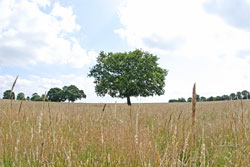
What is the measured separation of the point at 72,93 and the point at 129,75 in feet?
148

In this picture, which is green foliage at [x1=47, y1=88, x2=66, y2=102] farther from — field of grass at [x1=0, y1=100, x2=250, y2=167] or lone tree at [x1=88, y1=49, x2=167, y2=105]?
field of grass at [x1=0, y1=100, x2=250, y2=167]

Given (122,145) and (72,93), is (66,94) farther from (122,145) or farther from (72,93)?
(122,145)

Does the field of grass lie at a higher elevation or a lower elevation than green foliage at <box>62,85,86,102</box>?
lower

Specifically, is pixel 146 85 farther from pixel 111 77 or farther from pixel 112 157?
pixel 112 157

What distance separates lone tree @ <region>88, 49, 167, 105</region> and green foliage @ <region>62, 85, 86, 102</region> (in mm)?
40266

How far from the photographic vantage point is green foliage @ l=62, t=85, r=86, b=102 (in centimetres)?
7069

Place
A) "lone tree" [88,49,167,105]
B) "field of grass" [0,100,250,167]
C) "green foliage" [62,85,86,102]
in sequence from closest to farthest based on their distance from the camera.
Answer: "field of grass" [0,100,250,167] → "lone tree" [88,49,167,105] → "green foliage" [62,85,86,102]

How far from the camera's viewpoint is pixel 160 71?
3328cm

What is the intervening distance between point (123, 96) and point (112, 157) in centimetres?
3035

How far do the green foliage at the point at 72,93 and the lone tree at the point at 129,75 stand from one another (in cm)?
4027

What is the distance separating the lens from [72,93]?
70438 millimetres

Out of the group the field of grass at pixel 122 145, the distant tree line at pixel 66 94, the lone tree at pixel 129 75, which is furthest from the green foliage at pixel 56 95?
the field of grass at pixel 122 145

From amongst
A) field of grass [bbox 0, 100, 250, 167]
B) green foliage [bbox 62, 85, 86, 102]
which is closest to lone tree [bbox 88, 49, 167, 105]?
field of grass [bbox 0, 100, 250, 167]

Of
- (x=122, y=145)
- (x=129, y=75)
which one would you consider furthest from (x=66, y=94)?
(x=122, y=145)
